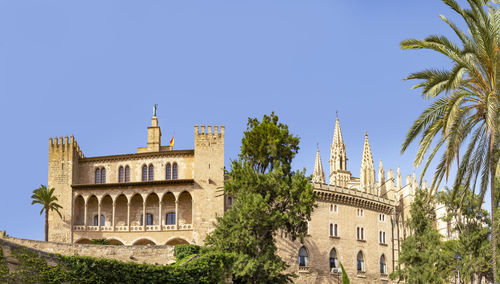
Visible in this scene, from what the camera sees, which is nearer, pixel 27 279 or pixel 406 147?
pixel 406 147

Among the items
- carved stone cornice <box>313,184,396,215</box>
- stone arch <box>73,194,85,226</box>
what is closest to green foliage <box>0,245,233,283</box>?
stone arch <box>73,194,85,226</box>

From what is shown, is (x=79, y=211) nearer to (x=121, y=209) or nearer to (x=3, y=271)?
(x=121, y=209)

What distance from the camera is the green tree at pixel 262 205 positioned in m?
41.8

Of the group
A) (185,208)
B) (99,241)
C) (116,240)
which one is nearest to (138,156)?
(185,208)

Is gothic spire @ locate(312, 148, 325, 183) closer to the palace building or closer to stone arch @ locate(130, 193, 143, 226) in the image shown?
the palace building

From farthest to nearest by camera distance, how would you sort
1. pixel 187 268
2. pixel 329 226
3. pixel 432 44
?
pixel 329 226
pixel 187 268
pixel 432 44

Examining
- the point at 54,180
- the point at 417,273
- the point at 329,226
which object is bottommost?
the point at 417,273

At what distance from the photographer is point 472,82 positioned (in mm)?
21922

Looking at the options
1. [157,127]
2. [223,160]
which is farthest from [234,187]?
[157,127]

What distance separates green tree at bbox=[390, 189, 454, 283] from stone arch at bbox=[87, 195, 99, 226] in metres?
28.4

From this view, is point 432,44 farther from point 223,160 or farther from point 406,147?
point 223,160

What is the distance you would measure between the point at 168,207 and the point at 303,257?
1369 cm

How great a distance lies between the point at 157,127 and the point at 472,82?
43634 millimetres

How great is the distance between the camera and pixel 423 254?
55.5 metres
